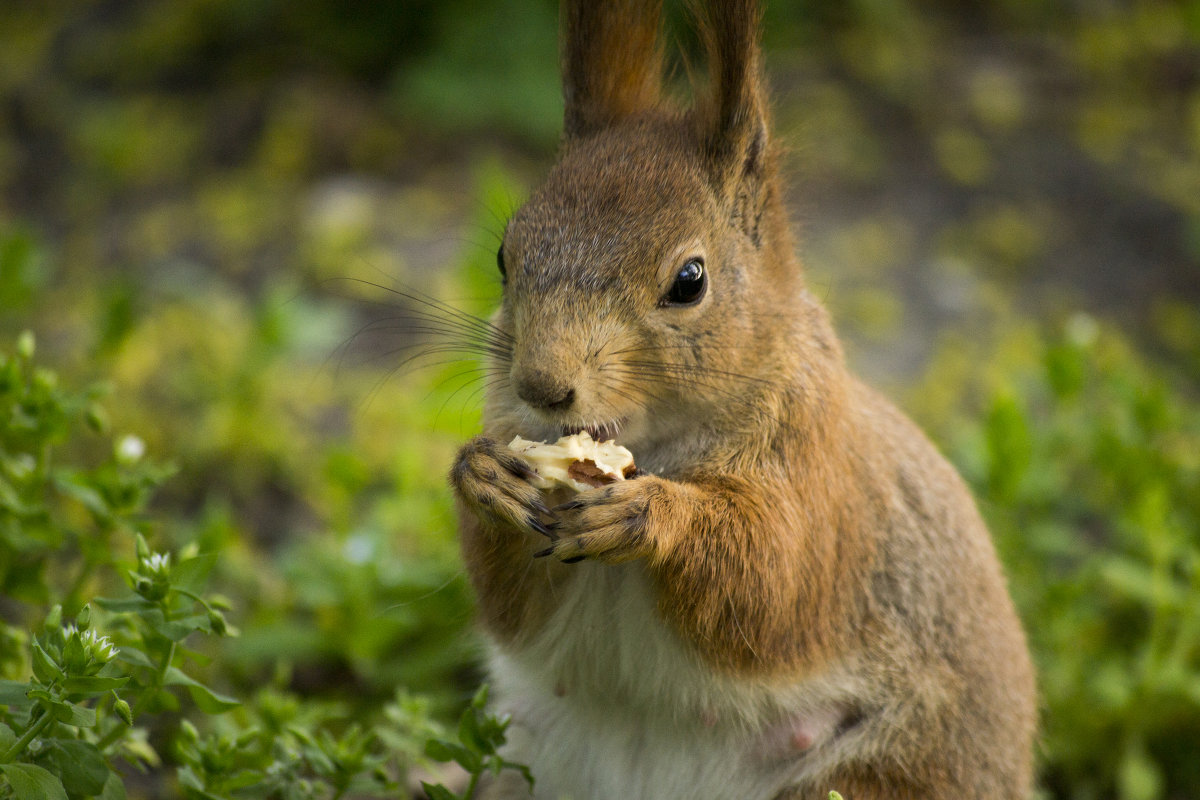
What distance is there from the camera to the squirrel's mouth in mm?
2068

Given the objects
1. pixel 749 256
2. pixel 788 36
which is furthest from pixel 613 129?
pixel 788 36

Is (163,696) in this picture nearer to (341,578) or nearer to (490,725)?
(490,725)

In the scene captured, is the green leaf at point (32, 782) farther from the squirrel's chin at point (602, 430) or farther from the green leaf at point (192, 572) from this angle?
the squirrel's chin at point (602, 430)

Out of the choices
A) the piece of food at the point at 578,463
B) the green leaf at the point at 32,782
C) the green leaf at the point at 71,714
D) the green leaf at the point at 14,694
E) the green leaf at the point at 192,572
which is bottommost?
the green leaf at the point at 32,782

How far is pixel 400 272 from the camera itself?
177 inches

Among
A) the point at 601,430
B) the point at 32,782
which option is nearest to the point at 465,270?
the point at 601,430

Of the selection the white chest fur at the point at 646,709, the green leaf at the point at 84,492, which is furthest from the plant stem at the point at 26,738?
the white chest fur at the point at 646,709

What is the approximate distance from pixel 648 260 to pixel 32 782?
125 centimetres

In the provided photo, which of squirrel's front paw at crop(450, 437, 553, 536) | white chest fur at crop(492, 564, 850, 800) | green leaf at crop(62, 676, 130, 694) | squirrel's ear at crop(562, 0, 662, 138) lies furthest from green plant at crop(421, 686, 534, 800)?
squirrel's ear at crop(562, 0, 662, 138)

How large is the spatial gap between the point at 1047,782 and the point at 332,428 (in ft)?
8.15

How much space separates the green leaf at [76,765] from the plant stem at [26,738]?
5 centimetres

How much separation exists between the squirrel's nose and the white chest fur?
14.8 inches

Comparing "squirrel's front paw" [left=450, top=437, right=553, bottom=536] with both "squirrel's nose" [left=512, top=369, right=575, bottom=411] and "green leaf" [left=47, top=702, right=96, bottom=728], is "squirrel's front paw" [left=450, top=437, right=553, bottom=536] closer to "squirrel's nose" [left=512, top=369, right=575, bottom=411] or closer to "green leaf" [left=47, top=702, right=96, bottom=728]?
"squirrel's nose" [left=512, top=369, right=575, bottom=411]

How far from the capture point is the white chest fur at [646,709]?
215 centimetres
